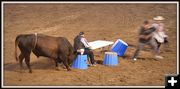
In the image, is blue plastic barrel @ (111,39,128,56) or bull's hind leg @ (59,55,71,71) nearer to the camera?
bull's hind leg @ (59,55,71,71)

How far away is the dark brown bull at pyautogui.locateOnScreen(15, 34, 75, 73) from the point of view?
38.6 ft

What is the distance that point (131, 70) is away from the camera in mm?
12258

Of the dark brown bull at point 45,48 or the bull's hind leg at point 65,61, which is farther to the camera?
the bull's hind leg at point 65,61

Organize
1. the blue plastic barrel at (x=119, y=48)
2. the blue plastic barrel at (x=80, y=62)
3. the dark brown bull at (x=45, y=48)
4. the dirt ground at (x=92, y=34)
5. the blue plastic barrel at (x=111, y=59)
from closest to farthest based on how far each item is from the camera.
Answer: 1. the dirt ground at (x=92, y=34)
2. the dark brown bull at (x=45, y=48)
3. the blue plastic barrel at (x=80, y=62)
4. the blue plastic barrel at (x=111, y=59)
5. the blue plastic barrel at (x=119, y=48)

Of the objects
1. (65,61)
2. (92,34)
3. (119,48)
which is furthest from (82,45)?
(92,34)

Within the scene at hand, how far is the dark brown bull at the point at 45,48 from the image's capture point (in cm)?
1177

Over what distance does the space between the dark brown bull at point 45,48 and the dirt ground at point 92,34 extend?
44cm

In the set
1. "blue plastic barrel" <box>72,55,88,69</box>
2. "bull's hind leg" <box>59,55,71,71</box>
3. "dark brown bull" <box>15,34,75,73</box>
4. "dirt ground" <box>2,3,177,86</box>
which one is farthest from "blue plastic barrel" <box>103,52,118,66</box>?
"bull's hind leg" <box>59,55,71,71</box>

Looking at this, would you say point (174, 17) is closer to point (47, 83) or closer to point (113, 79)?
point (113, 79)

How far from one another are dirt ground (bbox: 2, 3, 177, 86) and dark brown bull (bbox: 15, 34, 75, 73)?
44 centimetres

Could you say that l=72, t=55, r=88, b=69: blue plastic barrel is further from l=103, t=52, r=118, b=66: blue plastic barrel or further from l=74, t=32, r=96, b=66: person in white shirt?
l=103, t=52, r=118, b=66: blue plastic barrel

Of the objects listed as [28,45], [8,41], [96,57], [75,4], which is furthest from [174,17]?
[28,45]

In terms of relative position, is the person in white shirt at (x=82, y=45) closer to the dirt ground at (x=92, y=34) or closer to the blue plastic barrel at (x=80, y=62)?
the blue plastic barrel at (x=80, y=62)

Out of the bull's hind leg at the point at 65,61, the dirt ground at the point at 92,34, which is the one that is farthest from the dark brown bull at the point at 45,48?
the dirt ground at the point at 92,34
